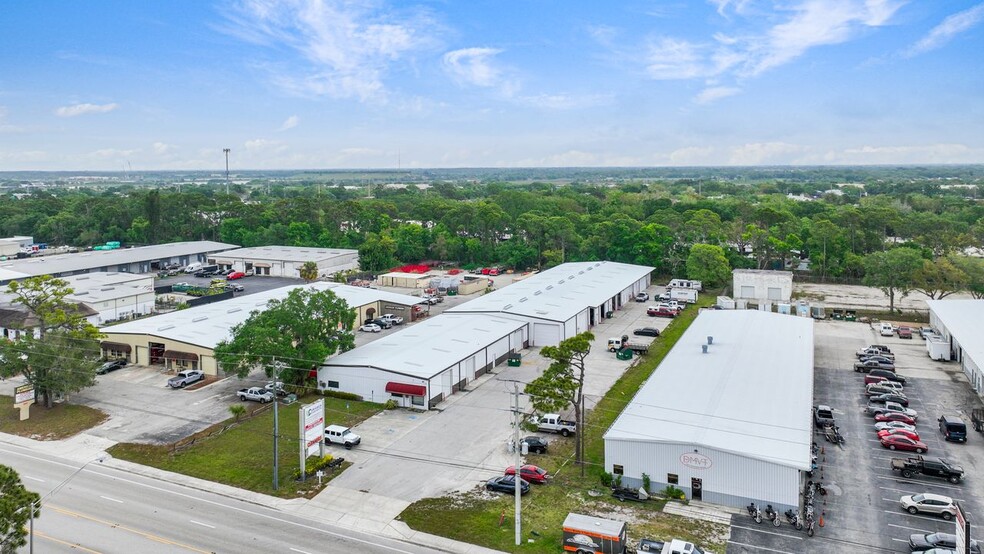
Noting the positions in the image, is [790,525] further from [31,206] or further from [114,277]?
[31,206]

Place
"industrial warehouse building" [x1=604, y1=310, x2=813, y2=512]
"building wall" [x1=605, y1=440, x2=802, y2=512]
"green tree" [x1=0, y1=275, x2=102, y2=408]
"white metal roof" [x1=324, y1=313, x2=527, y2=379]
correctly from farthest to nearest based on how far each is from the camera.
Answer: "white metal roof" [x1=324, y1=313, x2=527, y2=379] → "green tree" [x1=0, y1=275, x2=102, y2=408] → "industrial warehouse building" [x1=604, y1=310, x2=813, y2=512] → "building wall" [x1=605, y1=440, x2=802, y2=512]

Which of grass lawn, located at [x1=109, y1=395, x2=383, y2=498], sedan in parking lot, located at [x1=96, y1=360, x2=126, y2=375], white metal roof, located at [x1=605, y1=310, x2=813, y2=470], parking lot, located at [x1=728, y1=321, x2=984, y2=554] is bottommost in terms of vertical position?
parking lot, located at [x1=728, y1=321, x2=984, y2=554]

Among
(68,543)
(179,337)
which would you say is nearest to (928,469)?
(68,543)

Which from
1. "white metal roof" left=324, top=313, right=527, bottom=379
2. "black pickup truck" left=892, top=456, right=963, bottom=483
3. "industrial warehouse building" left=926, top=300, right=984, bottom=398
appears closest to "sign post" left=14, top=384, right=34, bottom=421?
"white metal roof" left=324, top=313, right=527, bottom=379

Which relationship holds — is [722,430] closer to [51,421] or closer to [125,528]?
[125,528]

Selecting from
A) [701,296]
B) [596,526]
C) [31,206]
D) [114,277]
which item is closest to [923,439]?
[596,526]

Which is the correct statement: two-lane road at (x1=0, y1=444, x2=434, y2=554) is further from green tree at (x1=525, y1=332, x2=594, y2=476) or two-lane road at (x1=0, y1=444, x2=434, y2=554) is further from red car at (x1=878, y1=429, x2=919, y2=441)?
red car at (x1=878, y1=429, x2=919, y2=441)
